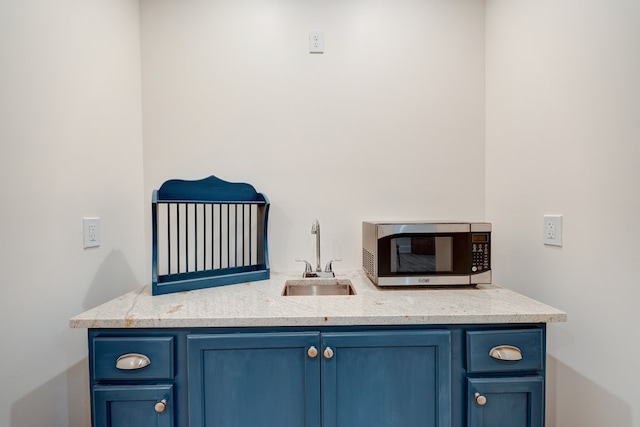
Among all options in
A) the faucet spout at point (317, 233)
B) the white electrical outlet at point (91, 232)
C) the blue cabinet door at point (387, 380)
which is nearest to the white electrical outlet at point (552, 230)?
the blue cabinet door at point (387, 380)

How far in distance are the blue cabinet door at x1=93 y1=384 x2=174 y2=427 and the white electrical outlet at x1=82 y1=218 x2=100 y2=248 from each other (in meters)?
0.60

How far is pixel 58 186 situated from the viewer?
1.16m

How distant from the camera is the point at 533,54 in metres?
1.36

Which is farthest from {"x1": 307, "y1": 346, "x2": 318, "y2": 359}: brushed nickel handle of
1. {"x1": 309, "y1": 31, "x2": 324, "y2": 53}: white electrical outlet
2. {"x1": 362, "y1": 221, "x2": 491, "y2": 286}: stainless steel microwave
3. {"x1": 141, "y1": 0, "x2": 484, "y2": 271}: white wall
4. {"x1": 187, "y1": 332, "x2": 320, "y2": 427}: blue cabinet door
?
{"x1": 309, "y1": 31, "x2": 324, "y2": 53}: white electrical outlet

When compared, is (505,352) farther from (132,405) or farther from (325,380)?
(132,405)

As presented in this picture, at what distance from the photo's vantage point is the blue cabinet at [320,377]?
990 millimetres

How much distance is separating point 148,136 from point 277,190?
76 cm

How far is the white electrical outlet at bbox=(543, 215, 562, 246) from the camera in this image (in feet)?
4.05

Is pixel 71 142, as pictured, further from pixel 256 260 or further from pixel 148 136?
pixel 256 260

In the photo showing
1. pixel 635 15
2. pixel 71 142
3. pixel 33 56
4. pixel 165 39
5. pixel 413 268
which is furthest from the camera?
pixel 165 39

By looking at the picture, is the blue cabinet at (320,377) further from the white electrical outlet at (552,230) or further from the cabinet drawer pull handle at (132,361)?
the white electrical outlet at (552,230)

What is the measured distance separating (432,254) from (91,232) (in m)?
1.49

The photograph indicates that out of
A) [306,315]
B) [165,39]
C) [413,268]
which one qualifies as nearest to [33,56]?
[165,39]

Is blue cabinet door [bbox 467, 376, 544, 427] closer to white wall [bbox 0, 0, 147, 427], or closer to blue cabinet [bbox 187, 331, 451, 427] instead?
blue cabinet [bbox 187, 331, 451, 427]
